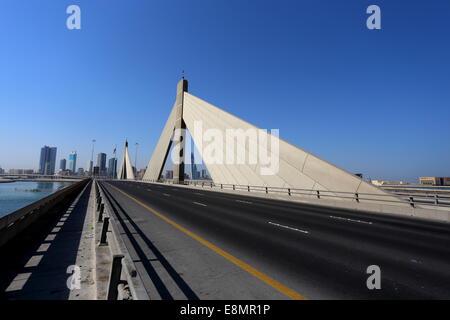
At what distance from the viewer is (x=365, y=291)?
3791mm

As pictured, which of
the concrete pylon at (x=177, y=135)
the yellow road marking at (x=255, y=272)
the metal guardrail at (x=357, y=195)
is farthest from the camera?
the concrete pylon at (x=177, y=135)

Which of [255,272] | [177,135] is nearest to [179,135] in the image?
[177,135]

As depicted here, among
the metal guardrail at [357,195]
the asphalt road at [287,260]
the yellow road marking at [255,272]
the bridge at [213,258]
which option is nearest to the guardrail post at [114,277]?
the bridge at [213,258]

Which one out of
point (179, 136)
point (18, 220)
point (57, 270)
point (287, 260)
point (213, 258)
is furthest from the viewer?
point (179, 136)

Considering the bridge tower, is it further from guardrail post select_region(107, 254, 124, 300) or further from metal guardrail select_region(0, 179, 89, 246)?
guardrail post select_region(107, 254, 124, 300)

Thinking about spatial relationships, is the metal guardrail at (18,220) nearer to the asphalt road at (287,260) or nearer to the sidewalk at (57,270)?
the sidewalk at (57,270)

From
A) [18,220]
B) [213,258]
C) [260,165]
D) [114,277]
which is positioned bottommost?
[213,258]

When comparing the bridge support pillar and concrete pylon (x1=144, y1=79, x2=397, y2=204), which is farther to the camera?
the bridge support pillar

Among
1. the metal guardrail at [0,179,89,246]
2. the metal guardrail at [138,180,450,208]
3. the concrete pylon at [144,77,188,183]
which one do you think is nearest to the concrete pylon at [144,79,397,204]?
the metal guardrail at [138,180,450,208]

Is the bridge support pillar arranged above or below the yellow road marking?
above

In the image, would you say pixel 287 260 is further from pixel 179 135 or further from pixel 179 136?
pixel 179 136

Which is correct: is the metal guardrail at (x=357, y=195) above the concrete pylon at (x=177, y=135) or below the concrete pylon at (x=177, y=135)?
below

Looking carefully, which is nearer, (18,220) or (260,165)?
(18,220)

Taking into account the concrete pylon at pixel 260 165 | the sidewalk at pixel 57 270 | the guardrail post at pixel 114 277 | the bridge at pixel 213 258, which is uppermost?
the concrete pylon at pixel 260 165
